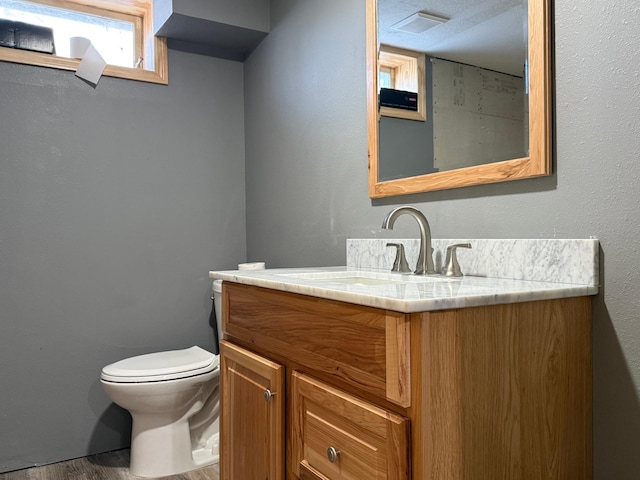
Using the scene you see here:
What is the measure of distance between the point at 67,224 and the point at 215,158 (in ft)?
2.68

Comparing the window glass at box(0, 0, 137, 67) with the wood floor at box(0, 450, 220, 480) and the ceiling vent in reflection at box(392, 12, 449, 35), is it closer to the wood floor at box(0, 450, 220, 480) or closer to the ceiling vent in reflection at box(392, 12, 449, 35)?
the ceiling vent in reflection at box(392, 12, 449, 35)

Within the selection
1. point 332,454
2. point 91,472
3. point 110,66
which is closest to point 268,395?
point 332,454

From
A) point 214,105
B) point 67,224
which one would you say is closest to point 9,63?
point 67,224

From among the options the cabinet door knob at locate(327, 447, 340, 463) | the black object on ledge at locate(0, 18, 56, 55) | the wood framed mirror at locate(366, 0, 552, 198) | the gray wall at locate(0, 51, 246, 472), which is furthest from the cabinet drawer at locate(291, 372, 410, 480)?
the black object on ledge at locate(0, 18, 56, 55)

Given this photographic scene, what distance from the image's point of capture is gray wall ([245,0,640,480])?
3.55 feet

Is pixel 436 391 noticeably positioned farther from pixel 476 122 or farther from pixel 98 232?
pixel 98 232

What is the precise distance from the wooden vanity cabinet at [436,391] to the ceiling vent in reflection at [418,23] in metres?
0.97

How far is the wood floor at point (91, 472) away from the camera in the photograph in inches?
85.1

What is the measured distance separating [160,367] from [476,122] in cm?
158

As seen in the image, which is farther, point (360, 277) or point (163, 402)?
point (163, 402)

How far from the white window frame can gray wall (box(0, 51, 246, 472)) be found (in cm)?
5

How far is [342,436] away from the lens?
1.06 m

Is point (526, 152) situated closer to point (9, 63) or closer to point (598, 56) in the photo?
point (598, 56)

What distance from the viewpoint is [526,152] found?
128 centimetres
